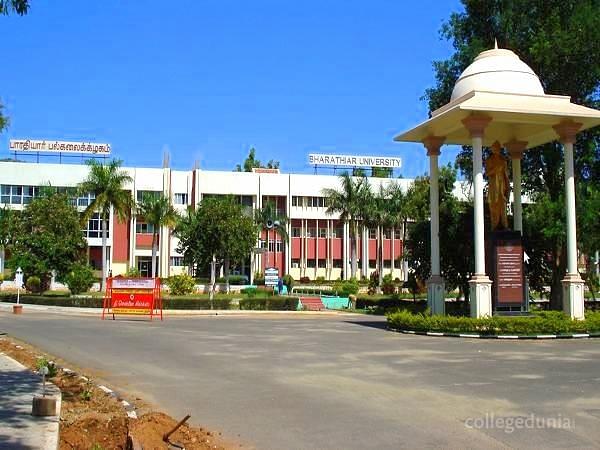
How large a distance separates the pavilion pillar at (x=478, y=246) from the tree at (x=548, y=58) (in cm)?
687

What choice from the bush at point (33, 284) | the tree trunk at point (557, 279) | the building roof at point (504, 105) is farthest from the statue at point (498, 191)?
the bush at point (33, 284)

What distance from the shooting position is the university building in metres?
74.4

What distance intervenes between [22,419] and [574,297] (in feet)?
64.8

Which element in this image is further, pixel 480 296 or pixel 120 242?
pixel 120 242

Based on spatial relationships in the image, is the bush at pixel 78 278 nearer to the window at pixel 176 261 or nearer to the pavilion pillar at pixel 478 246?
the window at pixel 176 261

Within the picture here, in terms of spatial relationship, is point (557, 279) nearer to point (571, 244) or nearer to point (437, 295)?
point (571, 244)

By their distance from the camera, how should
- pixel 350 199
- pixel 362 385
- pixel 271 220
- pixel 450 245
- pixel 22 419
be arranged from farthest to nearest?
pixel 271 220 → pixel 350 199 → pixel 450 245 → pixel 362 385 → pixel 22 419

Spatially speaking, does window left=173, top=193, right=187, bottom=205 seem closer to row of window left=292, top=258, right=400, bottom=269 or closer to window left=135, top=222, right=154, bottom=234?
window left=135, top=222, right=154, bottom=234

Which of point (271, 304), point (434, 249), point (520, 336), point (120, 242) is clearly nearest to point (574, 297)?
point (520, 336)

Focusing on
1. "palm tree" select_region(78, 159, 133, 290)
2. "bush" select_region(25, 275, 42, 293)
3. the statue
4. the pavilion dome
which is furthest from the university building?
the pavilion dome

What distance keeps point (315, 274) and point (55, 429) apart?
75.3 meters

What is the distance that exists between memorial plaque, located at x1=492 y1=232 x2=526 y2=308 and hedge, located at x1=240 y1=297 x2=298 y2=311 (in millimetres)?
19195

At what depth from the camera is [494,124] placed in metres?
25.9

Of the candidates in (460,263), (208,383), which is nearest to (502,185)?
(460,263)
